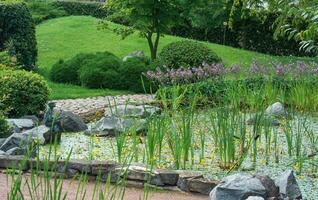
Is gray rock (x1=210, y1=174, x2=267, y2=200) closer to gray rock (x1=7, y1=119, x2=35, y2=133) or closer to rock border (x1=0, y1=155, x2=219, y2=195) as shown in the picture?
rock border (x1=0, y1=155, x2=219, y2=195)

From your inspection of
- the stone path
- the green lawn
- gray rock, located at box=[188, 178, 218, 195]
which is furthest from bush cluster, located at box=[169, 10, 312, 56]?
gray rock, located at box=[188, 178, 218, 195]

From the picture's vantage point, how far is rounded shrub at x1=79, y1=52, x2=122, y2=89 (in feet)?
48.8

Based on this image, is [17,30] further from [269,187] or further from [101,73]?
[269,187]

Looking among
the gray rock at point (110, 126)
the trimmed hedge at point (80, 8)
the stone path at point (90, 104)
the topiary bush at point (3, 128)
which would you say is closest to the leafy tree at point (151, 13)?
the stone path at point (90, 104)

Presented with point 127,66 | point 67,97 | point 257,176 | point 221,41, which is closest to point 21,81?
point 67,97

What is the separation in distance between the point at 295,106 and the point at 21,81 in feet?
14.3

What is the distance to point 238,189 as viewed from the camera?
219 inches

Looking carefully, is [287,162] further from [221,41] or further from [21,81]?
[221,41]

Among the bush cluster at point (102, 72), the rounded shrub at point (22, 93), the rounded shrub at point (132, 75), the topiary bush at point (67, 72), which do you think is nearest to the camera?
the rounded shrub at point (22, 93)

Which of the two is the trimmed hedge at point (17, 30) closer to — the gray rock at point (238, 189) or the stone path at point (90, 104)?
the stone path at point (90, 104)

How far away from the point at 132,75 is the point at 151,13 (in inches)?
93.5

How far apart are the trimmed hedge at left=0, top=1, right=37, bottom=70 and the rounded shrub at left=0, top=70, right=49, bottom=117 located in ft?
14.9

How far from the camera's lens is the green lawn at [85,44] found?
19.0 m

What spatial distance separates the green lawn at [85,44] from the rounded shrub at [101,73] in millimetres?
1588
